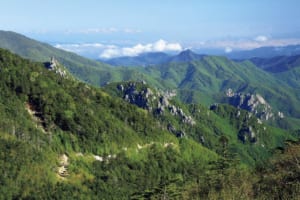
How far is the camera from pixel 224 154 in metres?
166

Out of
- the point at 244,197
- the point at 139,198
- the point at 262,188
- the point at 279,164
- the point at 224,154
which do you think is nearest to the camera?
the point at 244,197

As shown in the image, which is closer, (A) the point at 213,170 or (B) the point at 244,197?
(B) the point at 244,197

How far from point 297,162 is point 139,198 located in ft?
188

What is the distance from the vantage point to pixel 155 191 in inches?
4313

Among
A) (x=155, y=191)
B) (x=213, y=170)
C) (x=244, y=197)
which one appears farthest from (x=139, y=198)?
(x=244, y=197)

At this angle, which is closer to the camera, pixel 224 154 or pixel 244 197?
pixel 244 197

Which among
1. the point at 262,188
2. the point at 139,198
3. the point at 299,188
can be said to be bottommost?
the point at 139,198

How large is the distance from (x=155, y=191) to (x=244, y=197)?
59.0 m

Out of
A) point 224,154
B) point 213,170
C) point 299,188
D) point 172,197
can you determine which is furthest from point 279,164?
point 224,154

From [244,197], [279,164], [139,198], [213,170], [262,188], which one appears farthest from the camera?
[213,170]

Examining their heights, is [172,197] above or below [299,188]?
below

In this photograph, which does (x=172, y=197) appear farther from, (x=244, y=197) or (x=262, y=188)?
(x=244, y=197)

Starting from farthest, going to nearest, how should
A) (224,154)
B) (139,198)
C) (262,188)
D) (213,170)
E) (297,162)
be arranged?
(224,154)
(213,170)
(139,198)
(262,188)
(297,162)

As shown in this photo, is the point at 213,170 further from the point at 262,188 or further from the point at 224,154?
the point at 262,188
